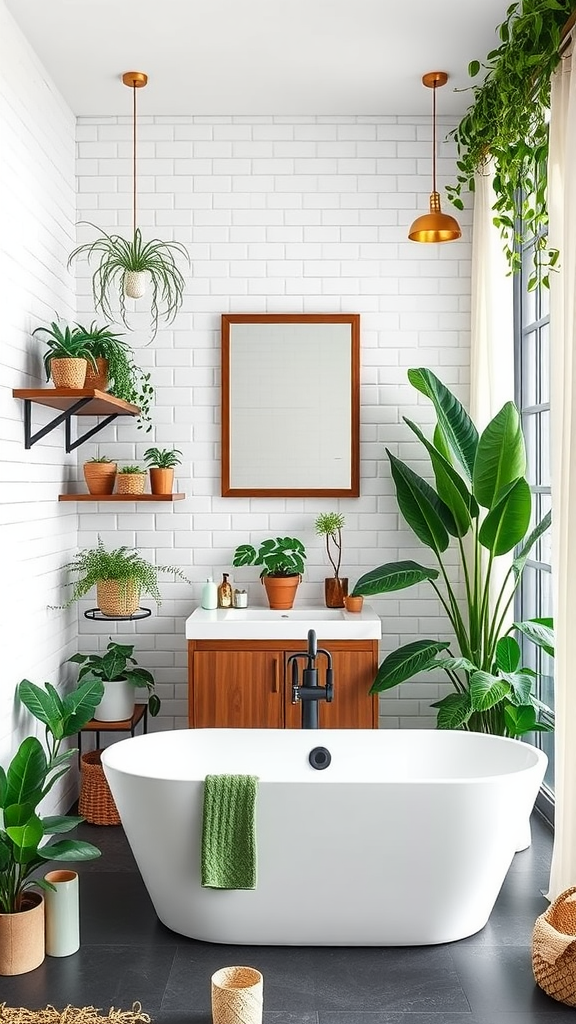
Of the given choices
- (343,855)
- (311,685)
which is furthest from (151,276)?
(343,855)

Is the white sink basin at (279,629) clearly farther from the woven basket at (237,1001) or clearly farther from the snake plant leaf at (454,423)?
the woven basket at (237,1001)

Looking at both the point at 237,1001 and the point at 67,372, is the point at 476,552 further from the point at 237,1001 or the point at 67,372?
the point at 237,1001

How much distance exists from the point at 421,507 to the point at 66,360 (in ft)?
5.29

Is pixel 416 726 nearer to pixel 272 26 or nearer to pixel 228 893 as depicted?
pixel 228 893

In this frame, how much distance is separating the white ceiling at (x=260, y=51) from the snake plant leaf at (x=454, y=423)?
1305 millimetres

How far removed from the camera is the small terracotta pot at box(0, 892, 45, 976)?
2.85 m

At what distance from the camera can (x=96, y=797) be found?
4.08m

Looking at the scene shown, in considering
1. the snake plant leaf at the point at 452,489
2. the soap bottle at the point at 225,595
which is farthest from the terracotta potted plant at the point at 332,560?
the snake plant leaf at the point at 452,489

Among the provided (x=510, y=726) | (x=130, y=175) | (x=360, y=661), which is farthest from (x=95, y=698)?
(x=130, y=175)

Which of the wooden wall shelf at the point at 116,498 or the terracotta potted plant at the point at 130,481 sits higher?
the terracotta potted plant at the point at 130,481

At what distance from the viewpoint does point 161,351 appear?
457cm

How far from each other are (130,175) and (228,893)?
3275 millimetres

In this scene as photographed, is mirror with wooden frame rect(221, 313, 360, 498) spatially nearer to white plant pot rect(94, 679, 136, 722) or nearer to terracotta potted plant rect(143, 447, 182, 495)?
terracotta potted plant rect(143, 447, 182, 495)

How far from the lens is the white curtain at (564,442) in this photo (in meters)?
3.03
